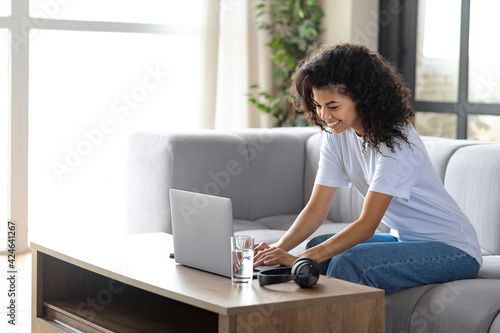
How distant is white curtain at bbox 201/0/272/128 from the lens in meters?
4.61

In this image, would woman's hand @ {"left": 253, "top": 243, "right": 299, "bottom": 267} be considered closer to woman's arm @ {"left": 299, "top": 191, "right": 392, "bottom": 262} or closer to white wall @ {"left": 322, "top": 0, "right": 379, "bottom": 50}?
woman's arm @ {"left": 299, "top": 191, "right": 392, "bottom": 262}

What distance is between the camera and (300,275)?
1757 mm

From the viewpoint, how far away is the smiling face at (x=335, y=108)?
2090 mm

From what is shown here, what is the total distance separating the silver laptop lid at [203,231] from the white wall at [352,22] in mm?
2806

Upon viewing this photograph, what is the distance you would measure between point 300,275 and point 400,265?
45 centimetres

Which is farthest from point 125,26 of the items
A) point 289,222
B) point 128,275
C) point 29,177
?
point 128,275

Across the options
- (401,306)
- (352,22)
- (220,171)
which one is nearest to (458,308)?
(401,306)

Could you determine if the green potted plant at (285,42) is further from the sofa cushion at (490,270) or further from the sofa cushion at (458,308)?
the sofa cushion at (458,308)

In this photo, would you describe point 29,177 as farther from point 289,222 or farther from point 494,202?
point 494,202

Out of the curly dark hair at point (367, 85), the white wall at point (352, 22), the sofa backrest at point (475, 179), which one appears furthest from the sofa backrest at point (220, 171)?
the curly dark hair at point (367, 85)

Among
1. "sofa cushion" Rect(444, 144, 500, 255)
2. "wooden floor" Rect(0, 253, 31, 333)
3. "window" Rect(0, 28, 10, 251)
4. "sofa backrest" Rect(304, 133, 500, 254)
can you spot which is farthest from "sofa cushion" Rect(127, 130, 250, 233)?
"window" Rect(0, 28, 10, 251)

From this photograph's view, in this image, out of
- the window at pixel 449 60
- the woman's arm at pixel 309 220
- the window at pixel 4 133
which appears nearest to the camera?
the woman's arm at pixel 309 220

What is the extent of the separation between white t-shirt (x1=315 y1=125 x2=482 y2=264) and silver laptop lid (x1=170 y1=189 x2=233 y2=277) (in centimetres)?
46

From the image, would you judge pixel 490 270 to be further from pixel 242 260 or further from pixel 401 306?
pixel 242 260
